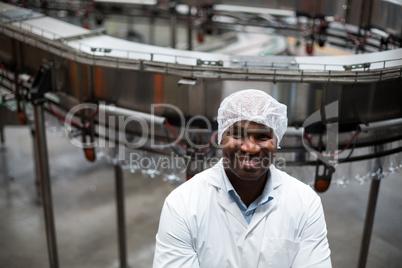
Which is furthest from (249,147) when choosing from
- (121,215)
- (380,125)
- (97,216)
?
(97,216)

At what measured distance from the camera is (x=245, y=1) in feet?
19.0

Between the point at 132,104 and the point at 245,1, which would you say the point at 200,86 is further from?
the point at 245,1

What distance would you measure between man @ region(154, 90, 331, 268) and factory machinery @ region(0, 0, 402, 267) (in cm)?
154

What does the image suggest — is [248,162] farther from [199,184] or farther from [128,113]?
[128,113]

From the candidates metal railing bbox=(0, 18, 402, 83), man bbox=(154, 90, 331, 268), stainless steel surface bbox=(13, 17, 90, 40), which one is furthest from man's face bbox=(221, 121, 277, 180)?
stainless steel surface bbox=(13, 17, 90, 40)

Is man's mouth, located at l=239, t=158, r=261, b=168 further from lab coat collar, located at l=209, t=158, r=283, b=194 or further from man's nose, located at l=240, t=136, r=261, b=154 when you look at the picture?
lab coat collar, located at l=209, t=158, r=283, b=194

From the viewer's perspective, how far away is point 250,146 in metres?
1.67

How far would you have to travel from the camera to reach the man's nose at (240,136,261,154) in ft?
5.49

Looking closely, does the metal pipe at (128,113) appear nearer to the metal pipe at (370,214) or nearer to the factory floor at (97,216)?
the metal pipe at (370,214)

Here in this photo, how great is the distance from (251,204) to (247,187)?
0.06 m

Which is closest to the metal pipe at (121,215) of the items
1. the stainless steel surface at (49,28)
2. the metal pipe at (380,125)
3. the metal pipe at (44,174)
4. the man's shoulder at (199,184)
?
the metal pipe at (44,174)

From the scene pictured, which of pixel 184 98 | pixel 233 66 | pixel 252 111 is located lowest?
pixel 184 98

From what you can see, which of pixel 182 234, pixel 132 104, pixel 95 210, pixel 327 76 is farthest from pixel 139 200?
pixel 182 234

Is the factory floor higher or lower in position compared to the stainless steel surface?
lower
